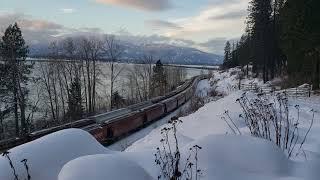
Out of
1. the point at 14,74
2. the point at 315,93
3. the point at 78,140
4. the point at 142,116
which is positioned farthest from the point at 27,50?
the point at 78,140

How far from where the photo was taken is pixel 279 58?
68938 mm

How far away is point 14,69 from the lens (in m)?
48.8

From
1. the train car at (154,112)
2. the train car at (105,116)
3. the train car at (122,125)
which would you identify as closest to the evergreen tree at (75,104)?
the train car at (154,112)

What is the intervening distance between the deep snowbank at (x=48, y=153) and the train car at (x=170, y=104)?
32.0m

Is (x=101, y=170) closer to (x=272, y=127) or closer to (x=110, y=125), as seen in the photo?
(x=272, y=127)

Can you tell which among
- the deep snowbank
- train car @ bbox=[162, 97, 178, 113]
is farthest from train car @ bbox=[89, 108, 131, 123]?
the deep snowbank

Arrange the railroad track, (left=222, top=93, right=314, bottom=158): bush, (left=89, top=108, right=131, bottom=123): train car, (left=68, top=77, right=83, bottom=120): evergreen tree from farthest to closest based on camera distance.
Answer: (left=68, top=77, right=83, bottom=120): evergreen tree → (left=89, top=108, right=131, bottom=123): train car → the railroad track → (left=222, top=93, right=314, bottom=158): bush

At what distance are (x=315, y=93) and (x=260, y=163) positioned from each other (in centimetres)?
2835

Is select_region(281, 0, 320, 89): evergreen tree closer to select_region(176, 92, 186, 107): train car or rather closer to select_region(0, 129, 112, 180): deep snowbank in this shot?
select_region(176, 92, 186, 107): train car

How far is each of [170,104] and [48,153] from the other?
35501 mm

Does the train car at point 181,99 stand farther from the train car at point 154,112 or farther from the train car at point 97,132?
the train car at point 97,132

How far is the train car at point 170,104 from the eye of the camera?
128 feet

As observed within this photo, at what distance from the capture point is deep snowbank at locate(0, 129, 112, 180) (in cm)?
556

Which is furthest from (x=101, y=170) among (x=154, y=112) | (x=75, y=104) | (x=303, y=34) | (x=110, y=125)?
(x=75, y=104)
